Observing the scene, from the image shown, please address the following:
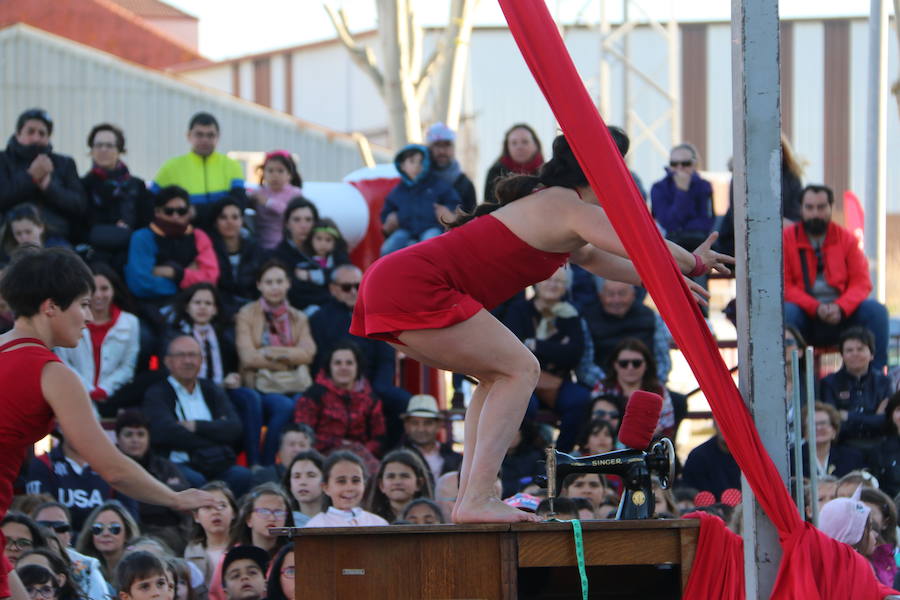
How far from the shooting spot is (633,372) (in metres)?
8.63

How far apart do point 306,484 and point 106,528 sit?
3.59ft

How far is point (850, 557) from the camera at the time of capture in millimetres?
4719

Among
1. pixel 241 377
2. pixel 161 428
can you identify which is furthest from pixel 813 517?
pixel 241 377

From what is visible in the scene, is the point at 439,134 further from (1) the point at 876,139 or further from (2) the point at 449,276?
(2) the point at 449,276

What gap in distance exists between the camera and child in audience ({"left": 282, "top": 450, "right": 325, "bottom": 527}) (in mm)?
7637

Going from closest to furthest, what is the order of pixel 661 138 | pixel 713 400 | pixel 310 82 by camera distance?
1. pixel 713 400
2. pixel 661 138
3. pixel 310 82

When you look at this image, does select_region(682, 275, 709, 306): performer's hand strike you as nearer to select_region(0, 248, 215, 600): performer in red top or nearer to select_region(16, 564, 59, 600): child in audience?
select_region(0, 248, 215, 600): performer in red top

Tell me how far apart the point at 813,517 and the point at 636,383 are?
360 centimetres

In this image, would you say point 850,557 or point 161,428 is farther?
point 161,428

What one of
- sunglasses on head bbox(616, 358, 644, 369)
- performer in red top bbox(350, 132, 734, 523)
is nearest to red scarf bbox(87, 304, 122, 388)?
sunglasses on head bbox(616, 358, 644, 369)

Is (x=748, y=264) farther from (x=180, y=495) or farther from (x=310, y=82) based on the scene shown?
(x=310, y=82)

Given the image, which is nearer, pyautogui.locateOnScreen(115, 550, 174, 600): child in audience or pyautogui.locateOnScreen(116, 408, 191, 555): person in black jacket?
pyautogui.locateOnScreen(115, 550, 174, 600): child in audience

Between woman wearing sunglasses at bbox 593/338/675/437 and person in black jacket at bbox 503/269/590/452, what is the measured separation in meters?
0.22

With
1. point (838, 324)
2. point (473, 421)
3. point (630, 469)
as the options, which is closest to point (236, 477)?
point (473, 421)
